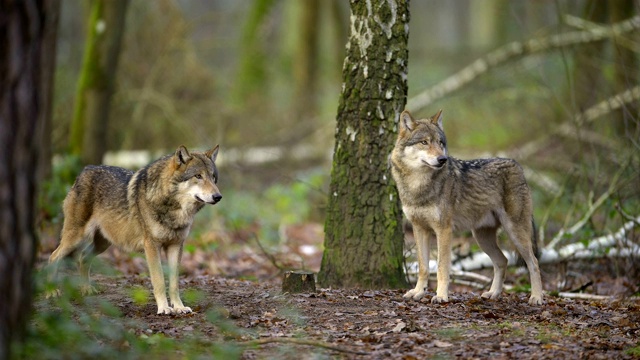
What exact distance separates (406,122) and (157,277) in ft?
9.76

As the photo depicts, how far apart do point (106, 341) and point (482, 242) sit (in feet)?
15.3

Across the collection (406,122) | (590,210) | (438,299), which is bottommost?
(438,299)

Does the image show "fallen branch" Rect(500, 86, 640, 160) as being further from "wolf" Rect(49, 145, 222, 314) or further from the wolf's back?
the wolf's back

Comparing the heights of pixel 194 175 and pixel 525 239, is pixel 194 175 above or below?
above

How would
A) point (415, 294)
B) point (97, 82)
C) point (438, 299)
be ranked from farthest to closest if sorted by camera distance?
point (97, 82), point (415, 294), point (438, 299)

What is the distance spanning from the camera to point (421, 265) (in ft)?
25.5

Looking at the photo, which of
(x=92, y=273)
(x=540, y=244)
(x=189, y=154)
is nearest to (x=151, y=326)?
(x=189, y=154)

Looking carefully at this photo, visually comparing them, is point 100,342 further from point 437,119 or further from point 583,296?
point 583,296

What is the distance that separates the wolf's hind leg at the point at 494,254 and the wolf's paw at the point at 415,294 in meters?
1.06

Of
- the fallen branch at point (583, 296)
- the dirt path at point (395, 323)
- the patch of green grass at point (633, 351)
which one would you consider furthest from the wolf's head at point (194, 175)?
the fallen branch at point (583, 296)

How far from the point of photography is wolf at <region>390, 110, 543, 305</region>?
302 inches

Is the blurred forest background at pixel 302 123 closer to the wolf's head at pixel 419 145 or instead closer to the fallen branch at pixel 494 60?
the fallen branch at pixel 494 60

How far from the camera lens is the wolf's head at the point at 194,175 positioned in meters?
6.83

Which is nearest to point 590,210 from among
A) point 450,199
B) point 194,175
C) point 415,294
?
point 450,199
